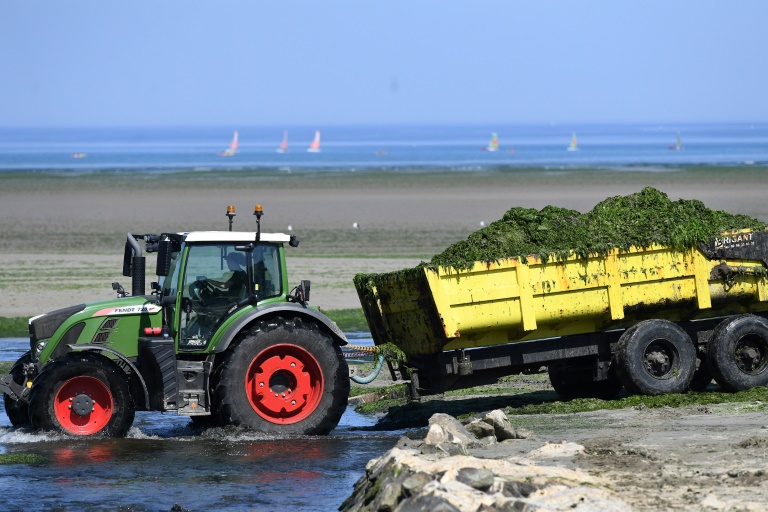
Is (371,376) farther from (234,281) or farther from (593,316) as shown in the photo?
(593,316)

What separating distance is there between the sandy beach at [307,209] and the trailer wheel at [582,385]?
28.4 ft

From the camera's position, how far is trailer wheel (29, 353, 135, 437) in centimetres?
1197

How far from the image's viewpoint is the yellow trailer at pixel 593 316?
1282 cm

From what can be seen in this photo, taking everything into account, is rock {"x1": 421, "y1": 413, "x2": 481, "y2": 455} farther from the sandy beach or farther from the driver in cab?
the sandy beach

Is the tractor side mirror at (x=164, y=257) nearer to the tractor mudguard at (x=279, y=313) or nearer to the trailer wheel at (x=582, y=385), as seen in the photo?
the tractor mudguard at (x=279, y=313)

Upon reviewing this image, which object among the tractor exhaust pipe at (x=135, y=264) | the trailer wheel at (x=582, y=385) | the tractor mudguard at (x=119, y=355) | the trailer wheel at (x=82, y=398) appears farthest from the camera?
the trailer wheel at (x=582, y=385)

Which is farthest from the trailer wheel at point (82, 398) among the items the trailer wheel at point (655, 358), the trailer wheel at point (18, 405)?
the trailer wheel at point (655, 358)

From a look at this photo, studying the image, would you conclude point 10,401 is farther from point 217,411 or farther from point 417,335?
point 417,335

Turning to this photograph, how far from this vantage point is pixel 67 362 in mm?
12000

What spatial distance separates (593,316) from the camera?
527 inches

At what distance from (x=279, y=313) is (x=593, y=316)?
3382 millimetres

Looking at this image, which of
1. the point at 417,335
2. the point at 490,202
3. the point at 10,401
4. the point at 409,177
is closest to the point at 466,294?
the point at 417,335

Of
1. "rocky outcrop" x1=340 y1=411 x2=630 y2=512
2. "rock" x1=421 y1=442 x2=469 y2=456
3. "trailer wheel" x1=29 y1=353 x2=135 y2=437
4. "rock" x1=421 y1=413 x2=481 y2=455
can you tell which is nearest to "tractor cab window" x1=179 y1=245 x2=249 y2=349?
"trailer wheel" x1=29 y1=353 x2=135 y2=437

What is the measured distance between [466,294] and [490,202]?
3546 centimetres
